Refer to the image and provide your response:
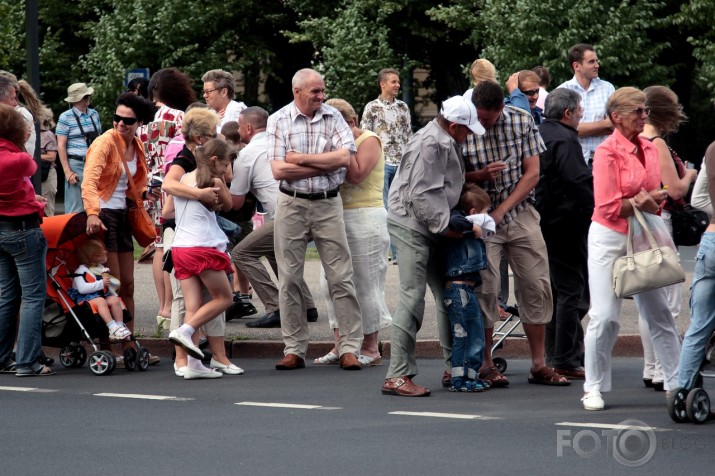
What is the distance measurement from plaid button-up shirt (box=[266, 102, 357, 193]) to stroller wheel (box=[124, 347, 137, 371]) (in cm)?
176

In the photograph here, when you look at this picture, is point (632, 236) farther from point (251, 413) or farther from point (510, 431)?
point (251, 413)

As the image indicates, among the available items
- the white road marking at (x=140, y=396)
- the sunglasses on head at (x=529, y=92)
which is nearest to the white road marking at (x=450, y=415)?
the white road marking at (x=140, y=396)

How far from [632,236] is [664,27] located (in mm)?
23172

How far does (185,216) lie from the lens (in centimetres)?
1009

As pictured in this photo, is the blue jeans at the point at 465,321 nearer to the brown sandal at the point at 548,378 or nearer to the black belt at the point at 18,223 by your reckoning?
the brown sandal at the point at 548,378

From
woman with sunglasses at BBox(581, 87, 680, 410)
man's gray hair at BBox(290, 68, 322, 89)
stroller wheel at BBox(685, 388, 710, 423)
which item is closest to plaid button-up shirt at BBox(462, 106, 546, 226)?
woman with sunglasses at BBox(581, 87, 680, 410)

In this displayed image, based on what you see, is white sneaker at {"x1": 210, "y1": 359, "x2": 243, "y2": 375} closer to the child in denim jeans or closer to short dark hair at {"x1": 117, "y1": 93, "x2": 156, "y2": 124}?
the child in denim jeans

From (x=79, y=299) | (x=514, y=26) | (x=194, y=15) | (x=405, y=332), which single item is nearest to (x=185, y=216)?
(x=79, y=299)

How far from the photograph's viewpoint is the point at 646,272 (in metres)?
8.05

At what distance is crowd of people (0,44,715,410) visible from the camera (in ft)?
27.9

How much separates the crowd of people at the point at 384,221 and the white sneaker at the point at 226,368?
0.05 ft

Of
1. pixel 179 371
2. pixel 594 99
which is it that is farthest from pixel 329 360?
pixel 594 99

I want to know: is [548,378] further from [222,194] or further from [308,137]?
[222,194]

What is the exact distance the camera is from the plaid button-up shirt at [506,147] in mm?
9312
